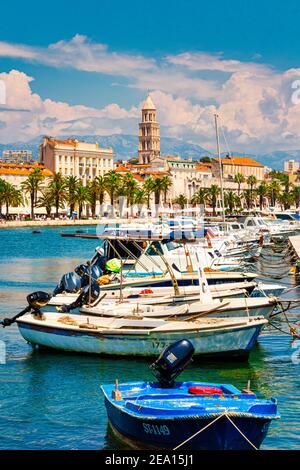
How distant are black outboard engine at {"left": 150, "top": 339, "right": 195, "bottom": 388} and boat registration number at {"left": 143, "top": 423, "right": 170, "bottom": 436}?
6.58 feet

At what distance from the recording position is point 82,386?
74.6ft

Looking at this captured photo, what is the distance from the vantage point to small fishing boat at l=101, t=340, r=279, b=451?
606 inches

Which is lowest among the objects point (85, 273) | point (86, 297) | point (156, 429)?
point (156, 429)

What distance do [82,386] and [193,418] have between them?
7.91 meters

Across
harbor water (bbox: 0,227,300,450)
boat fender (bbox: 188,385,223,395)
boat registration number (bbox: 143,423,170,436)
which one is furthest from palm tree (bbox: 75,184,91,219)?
boat registration number (bbox: 143,423,170,436)

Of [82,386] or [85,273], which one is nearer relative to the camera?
[82,386]

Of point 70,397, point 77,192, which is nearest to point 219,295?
point 70,397

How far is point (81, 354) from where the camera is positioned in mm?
25812

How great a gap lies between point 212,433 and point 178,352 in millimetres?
3278

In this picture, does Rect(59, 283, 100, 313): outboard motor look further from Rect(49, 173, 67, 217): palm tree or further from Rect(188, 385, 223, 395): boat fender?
Rect(49, 173, 67, 217): palm tree

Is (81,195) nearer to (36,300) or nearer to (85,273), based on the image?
(85,273)

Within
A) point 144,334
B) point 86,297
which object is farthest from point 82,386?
point 86,297

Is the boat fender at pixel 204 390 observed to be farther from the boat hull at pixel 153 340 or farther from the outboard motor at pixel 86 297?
the outboard motor at pixel 86 297
